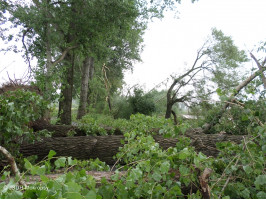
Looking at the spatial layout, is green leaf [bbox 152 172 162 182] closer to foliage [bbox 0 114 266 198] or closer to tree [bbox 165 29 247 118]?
foliage [bbox 0 114 266 198]

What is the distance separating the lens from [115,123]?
1112cm

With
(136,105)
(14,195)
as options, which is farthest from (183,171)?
(136,105)

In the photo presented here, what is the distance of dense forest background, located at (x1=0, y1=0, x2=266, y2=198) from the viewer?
1755 mm

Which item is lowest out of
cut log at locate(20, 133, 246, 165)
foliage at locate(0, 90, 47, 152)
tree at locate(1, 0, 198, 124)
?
cut log at locate(20, 133, 246, 165)

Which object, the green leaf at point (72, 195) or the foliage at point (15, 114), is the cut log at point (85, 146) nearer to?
the foliage at point (15, 114)

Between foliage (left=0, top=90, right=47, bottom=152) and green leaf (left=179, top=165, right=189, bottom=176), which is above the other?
foliage (left=0, top=90, right=47, bottom=152)

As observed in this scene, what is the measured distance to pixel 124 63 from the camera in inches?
928

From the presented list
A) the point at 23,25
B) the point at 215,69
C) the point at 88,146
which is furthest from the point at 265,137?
the point at 215,69

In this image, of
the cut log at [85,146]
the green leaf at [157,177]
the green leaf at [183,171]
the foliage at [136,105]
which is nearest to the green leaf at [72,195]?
the green leaf at [157,177]

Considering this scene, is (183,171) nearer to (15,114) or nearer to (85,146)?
(15,114)

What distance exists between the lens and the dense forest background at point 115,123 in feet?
5.76

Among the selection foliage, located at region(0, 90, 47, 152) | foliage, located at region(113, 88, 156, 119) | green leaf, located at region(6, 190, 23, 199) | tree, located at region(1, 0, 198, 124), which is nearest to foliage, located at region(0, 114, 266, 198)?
green leaf, located at region(6, 190, 23, 199)

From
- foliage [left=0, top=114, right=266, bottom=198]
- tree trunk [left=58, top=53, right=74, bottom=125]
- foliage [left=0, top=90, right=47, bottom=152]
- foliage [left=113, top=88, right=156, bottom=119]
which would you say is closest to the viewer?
foliage [left=0, top=114, right=266, bottom=198]

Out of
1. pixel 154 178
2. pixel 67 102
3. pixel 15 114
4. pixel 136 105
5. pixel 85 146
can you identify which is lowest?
pixel 85 146
